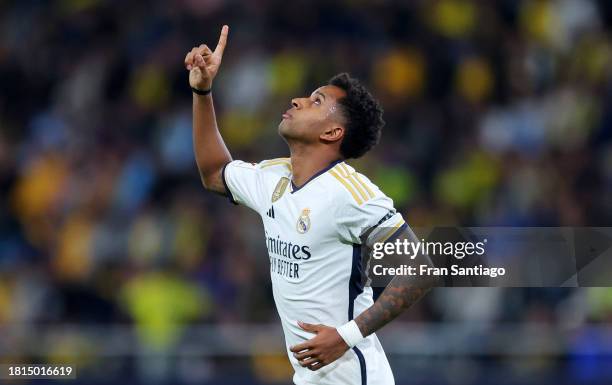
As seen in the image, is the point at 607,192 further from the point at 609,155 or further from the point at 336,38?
the point at 336,38

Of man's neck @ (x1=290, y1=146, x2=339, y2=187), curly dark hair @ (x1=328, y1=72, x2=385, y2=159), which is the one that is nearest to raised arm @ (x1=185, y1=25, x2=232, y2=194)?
man's neck @ (x1=290, y1=146, x2=339, y2=187)

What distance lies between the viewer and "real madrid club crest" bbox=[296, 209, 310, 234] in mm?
5441

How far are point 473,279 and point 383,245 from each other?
201cm

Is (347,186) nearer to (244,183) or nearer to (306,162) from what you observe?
(306,162)

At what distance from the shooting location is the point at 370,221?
209 inches

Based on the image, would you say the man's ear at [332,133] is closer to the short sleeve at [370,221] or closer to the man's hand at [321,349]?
the short sleeve at [370,221]

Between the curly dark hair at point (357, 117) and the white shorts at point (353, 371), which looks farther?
→ the curly dark hair at point (357, 117)

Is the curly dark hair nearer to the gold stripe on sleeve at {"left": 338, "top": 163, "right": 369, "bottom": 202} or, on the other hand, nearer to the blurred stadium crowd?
the gold stripe on sleeve at {"left": 338, "top": 163, "right": 369, "bottom": 202}

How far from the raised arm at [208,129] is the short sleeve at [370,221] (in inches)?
35.5

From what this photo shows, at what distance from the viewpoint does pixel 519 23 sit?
1174 centimetres

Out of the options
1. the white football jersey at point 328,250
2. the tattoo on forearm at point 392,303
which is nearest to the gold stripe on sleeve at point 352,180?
the white football jersey at point 328,250

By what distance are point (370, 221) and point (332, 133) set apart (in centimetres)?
57

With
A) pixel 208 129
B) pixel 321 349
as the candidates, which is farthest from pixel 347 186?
pixel 208 129

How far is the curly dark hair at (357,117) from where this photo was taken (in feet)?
18.7
